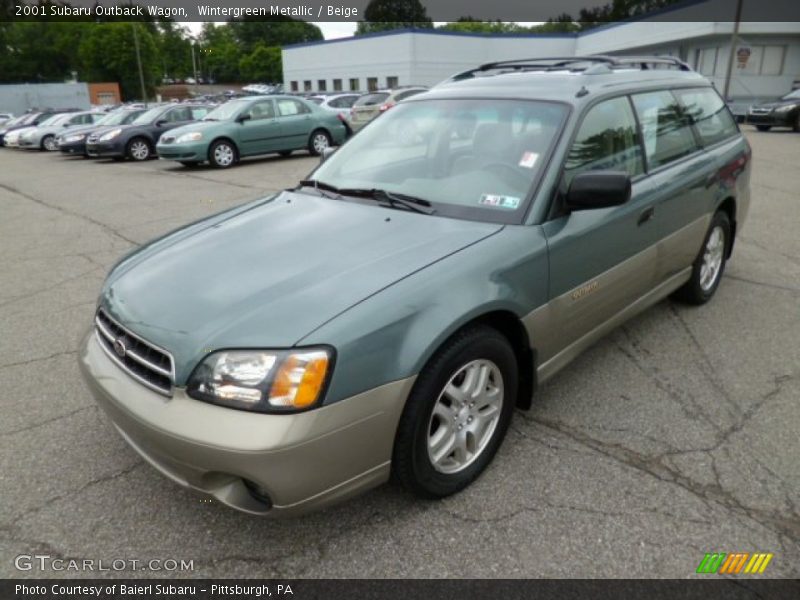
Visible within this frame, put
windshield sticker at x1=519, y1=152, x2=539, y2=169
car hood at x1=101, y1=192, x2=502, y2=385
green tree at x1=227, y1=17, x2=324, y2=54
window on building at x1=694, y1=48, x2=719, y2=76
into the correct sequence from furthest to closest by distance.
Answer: green tree at x1=227, y1=17, x2=324, y2=54 < window on building at x1=694, y1=48, x2=719, y2=76 < windshield sticker at x1=519, y1=152, x2=539, y2=169 < car hood at x1=101, y1=192, x2=502, y2=385

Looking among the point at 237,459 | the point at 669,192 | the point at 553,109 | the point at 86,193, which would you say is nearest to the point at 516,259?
the point at 553,109

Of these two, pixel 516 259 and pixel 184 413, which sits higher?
pixel 516 259

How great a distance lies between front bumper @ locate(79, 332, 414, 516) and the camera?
1.93 metres

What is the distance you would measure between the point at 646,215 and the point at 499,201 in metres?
1.11

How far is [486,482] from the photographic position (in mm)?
2654

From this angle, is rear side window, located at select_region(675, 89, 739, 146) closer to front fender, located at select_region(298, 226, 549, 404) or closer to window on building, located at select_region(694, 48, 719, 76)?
front fender, located at select_region(298, 226, 549, 404)

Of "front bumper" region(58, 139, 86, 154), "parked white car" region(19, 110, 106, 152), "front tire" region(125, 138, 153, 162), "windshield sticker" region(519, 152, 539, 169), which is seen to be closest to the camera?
"windshield sticker" region(519, 152, 539, 169)

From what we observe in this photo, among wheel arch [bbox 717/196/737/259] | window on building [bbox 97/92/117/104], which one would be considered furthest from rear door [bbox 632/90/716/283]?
window on building [bbox 97/92/117/104]

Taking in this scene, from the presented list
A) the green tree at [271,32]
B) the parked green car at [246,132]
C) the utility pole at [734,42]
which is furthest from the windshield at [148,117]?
the green tree at [271,32]

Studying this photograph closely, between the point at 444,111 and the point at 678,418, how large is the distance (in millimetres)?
2109

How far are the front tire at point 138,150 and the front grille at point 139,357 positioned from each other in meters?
15.9

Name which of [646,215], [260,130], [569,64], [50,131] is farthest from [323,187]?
[50,131]

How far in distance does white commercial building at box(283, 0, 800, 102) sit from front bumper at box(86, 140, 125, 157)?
30596 mm
